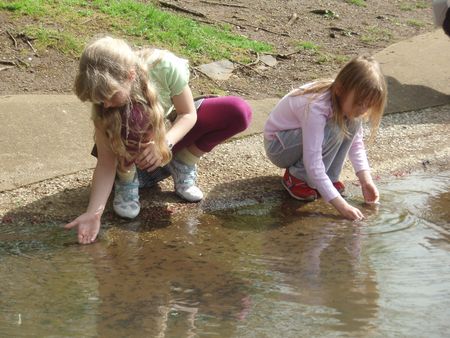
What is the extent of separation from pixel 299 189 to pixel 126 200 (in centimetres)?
88

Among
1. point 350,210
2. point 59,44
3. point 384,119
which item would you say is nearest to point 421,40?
point 384,119

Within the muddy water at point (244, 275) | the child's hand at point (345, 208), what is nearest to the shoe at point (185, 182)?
Result: the muddy water at point (244, 275)

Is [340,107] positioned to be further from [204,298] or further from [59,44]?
[59,44]

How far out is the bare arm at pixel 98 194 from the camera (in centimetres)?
358

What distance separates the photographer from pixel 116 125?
3.48 meters

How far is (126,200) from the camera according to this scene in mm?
3840

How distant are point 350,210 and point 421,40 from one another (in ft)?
11.9

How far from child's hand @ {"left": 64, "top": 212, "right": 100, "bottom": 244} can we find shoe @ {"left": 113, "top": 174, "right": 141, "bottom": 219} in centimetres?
23

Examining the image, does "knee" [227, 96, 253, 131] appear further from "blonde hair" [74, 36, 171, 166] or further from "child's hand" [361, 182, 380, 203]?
"child's hand" [361, 182, 380, 203]

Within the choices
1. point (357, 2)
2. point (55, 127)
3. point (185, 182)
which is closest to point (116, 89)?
point (185, 182)

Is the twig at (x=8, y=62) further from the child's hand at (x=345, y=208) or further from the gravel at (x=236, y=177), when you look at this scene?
the child's hand at (x=345, y=208)

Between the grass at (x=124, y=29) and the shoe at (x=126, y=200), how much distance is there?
6.72 feet

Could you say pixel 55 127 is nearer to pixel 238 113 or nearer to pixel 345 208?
pixel 238 113

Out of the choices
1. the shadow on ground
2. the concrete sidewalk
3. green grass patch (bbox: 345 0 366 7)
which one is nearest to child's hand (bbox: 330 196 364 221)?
the concrete sidewalk
